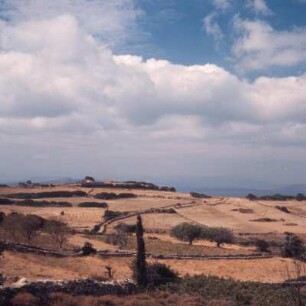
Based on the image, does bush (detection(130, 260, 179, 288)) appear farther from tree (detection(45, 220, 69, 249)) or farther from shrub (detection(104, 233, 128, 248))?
shrub (detection(104, 233, 128, 248))

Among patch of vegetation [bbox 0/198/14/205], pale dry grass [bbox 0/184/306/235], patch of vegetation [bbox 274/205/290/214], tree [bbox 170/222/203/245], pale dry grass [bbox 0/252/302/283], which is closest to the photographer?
pale dry grass [bbox 0/252/302/283]

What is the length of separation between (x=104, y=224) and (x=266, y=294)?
5889 cm

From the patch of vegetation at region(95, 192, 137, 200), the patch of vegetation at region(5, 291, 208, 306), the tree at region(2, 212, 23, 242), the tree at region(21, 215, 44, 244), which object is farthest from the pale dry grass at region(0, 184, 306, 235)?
the patch of vegetation at region(5, 291, 208, 306)

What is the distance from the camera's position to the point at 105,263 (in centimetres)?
4472

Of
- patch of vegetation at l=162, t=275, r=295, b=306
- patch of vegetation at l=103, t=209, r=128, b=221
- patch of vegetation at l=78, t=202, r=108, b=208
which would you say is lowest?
patch of vegetation at l=103, t=209, r=128, b=221

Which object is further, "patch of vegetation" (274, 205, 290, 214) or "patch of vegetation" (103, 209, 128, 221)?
"patch of vegetation" (274, 205, 290, 214)

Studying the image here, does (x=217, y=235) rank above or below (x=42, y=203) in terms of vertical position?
below

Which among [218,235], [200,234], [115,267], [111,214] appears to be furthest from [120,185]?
[115,267]

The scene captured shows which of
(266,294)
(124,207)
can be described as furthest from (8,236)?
(124,207)

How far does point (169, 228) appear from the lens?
8362 cm

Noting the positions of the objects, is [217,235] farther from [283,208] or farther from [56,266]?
[283,208]

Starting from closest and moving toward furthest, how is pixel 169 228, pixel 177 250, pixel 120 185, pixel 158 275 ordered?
pixel 158 275 → pixel 177 250 → pixel 169 228 → pixel 120 185

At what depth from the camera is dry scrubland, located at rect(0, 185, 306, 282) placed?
3841 cm

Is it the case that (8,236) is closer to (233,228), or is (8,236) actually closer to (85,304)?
(85,304)
